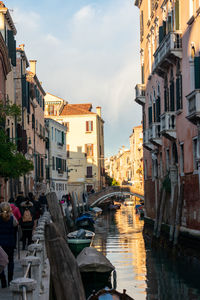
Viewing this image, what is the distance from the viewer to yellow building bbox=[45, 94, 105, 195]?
212 feet

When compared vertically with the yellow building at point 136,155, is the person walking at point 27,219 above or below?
below

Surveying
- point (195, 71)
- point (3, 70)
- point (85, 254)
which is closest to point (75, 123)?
point (3, 70)

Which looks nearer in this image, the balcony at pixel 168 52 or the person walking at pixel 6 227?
the person walking at pixel 6 227

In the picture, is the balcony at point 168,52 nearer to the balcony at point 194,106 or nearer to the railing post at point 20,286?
the balcony at point 194,106

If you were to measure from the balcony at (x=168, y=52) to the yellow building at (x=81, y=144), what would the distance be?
40.7 meters

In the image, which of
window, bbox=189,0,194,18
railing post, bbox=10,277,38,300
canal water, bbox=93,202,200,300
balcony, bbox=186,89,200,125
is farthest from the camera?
window, bbox=189,0,194,18

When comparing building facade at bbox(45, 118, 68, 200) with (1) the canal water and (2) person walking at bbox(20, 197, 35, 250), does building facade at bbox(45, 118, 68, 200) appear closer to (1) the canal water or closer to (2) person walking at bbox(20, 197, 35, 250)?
(1) the canal water

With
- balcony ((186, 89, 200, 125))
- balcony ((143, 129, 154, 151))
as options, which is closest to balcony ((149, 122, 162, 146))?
balcony ((143, 129, 154, 151))

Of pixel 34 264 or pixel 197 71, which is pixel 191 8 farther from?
pixel 34 264

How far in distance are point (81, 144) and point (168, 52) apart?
44.4 meters

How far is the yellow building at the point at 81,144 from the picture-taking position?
2549 inches

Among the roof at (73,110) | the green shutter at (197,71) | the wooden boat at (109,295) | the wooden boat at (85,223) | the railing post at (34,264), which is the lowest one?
the wooden boat at (85,223)

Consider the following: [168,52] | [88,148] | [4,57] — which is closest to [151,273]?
[168,52]

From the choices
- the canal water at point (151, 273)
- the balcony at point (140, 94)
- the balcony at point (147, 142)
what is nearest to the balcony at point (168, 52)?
the balcony at point (147, 142)
